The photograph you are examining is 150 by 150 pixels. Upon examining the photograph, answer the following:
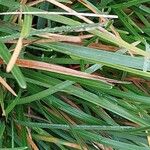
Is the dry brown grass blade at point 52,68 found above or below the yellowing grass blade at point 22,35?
below

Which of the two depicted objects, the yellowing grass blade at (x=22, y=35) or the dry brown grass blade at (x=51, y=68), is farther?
the dry brown grass blade at (x=51, y=68)

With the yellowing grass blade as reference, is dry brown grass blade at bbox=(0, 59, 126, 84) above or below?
below

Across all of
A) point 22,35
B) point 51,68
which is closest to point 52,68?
point 51,68

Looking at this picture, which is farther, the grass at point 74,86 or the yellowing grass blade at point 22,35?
the grass at point 74,86

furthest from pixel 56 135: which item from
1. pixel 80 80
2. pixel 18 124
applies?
pixel 80 80

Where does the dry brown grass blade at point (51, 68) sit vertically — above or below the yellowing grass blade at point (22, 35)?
below

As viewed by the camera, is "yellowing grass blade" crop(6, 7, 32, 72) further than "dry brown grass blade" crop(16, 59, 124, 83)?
No

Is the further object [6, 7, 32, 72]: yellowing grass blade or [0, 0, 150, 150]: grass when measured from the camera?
[0, 0, 150, 150]: grass

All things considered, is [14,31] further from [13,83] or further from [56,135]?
[56,135]

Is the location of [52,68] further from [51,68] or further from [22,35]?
[22,35]
